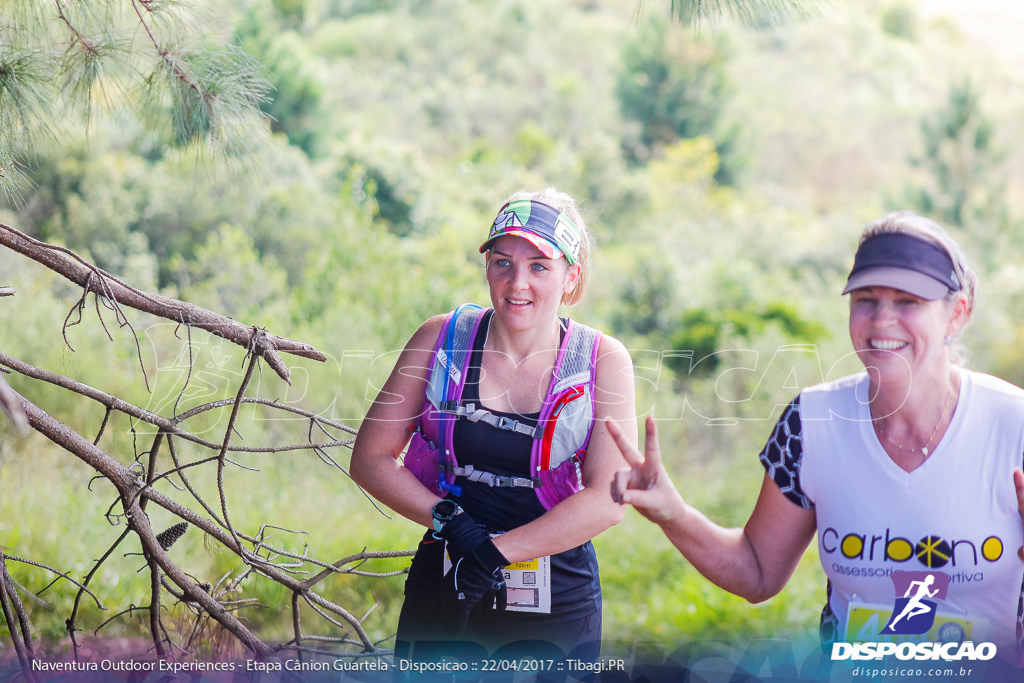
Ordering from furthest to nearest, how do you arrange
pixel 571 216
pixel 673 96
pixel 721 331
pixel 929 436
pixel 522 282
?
1. pixel 673 96
2. pixel 721 331
3. pixel 571 216
4. pixel 522 282
5. pixel 929 436

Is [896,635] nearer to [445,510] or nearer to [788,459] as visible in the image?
[788,459]

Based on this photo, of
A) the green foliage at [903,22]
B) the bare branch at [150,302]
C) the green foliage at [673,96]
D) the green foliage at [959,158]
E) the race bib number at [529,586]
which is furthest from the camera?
the green foliage at [903,22]

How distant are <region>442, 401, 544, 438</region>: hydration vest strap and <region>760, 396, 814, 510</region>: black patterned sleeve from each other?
44cm

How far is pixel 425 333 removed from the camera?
1.77 m

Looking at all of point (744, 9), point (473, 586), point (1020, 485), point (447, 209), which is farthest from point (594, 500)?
point (447, 209)

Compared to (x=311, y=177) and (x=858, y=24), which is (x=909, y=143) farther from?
(x=311, y=177)

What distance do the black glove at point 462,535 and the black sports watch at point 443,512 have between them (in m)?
0.01

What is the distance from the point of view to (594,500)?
1.61 m

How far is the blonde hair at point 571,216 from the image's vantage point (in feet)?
5.82

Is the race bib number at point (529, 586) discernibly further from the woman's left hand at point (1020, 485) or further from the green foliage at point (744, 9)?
the green foliage at point (744, 9)

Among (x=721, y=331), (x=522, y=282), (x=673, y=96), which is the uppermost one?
(x=673, y=96)

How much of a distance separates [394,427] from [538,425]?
1.01 feet

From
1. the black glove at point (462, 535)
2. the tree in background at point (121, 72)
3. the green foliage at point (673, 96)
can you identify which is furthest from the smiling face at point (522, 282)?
the green foliage at point (673, 96)

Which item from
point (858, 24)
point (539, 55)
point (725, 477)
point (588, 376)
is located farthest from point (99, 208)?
point (858, 24)
